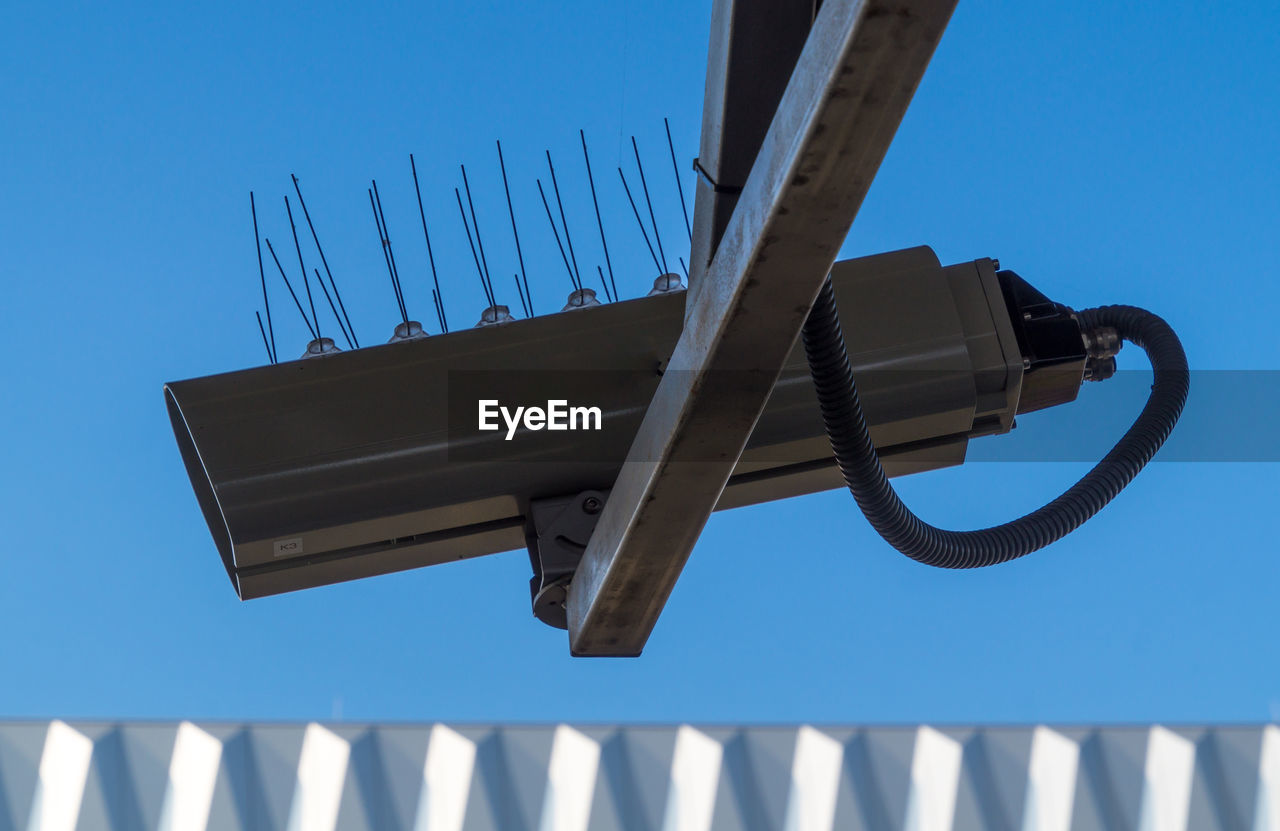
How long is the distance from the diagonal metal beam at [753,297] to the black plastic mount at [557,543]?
1.7 inches

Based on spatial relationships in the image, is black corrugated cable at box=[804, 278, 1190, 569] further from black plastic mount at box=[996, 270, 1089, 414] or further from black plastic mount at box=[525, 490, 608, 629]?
black plastic mount at box=[525, 490, 608, 629]

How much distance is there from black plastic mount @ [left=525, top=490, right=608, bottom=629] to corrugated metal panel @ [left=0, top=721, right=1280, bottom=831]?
3.64 meters

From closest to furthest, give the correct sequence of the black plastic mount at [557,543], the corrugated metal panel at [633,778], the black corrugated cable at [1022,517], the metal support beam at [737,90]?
the metal support beam at [737,90] < the black corrugated cable at [1022,517] < the black plastic mount at [557,543] < the corrugated metal panel at [633,778]

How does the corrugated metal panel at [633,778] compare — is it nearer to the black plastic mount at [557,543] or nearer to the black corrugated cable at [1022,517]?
the black plastic mount at [557,543]

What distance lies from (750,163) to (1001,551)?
0.54 meters

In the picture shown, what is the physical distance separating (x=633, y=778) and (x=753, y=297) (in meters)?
4.35

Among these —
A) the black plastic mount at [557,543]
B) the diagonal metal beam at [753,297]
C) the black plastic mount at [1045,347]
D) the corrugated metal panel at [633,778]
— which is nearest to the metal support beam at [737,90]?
the diagonal metal beam at [753,297]

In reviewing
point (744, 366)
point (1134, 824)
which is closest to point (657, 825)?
point (1134, 824)

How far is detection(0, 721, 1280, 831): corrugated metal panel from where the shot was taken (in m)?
4.77

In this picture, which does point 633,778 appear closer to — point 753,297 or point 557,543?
point 557,543

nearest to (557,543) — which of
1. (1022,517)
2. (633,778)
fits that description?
(1022,517)

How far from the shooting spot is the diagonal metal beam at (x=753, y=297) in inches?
31.2

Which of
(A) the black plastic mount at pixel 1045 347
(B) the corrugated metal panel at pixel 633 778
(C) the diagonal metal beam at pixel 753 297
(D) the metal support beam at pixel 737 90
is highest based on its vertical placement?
(B) the corrugated metal panel at pixel 633 778

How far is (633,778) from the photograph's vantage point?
5051 mm
